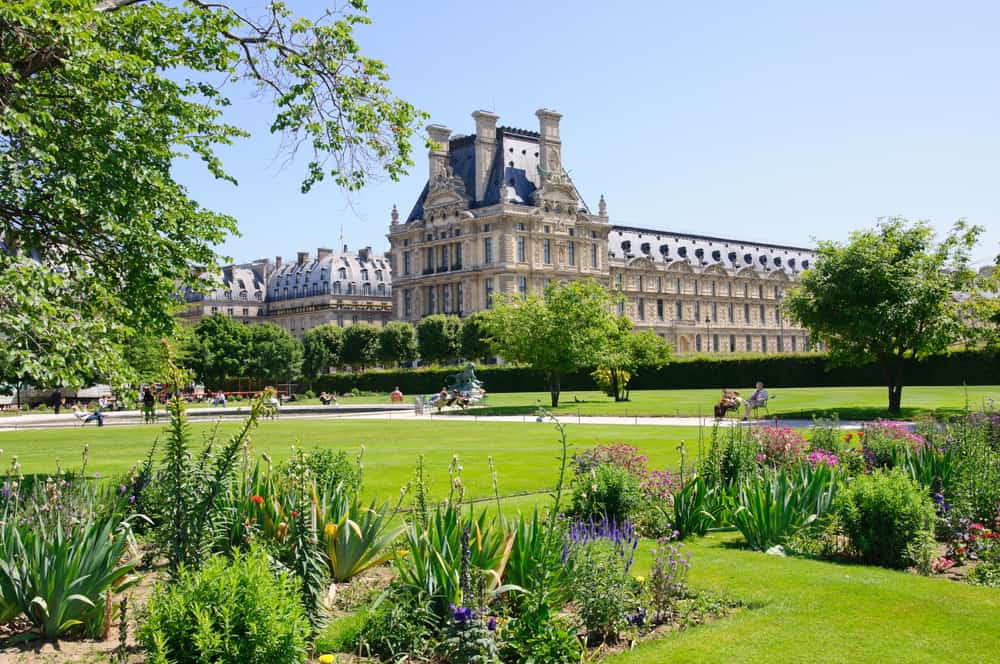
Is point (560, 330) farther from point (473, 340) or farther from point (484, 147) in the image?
point (484, 147)

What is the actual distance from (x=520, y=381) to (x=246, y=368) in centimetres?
2574

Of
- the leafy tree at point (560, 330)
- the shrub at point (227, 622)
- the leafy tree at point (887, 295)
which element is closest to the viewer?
the shrub at point (227, 622)

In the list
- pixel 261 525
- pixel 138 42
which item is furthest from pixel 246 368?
pixel 261 525

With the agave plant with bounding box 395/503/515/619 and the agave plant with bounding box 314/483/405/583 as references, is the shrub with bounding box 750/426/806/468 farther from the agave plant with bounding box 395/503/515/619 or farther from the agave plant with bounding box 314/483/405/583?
the agave plant with bounding box 395/503/515/619

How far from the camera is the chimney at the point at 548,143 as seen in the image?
105625 millimetres

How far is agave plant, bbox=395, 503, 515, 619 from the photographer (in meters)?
6.63

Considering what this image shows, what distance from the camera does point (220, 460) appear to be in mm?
6852

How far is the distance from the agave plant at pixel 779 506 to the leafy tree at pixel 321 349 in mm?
77349

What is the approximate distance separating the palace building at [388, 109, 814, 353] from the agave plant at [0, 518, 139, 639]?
93.4 metres

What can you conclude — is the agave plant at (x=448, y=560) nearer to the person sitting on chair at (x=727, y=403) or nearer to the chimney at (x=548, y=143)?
the person sitting on chair at (x=727, y=403)

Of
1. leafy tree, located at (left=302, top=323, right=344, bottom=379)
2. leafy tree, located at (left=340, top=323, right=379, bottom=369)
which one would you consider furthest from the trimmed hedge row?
leafy tree, located at (left=340, top=323, right=379, bottom=369)

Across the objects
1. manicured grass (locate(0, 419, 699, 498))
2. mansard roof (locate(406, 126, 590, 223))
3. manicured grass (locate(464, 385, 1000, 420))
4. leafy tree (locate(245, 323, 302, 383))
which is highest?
mansard roof (locate(406, 126, 590, 223))

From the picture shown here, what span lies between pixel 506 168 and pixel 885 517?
97735 millimetres

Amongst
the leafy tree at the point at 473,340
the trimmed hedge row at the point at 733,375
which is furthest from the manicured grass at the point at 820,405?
the leafy tree at the point at 473,340
